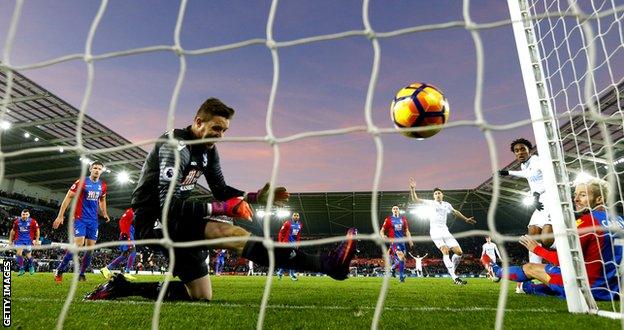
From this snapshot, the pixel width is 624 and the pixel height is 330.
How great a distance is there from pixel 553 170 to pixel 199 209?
299cm

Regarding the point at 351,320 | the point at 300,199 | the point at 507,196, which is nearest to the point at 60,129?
the point at 300,199

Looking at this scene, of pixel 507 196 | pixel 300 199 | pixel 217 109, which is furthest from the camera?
pixel 300 199

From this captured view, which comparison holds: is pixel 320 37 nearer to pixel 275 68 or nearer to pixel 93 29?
pixel 275 68

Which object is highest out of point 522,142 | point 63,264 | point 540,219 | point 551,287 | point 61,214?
point 522,142

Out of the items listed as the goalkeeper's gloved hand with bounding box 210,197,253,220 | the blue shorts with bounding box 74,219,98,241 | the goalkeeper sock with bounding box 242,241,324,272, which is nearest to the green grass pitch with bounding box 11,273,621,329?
the goalkeeper sock with bounding box 242,241,324,272

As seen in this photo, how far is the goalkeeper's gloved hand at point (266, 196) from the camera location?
10.7 feet

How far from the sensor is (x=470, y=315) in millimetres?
3357

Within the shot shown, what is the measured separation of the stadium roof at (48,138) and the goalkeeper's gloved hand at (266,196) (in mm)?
10727

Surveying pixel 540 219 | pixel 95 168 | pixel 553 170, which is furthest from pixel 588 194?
pixel 95 168

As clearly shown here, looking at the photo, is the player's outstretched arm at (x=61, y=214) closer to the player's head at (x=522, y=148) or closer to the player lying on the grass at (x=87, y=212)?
the player lying on the grass at (x=87, y=212)

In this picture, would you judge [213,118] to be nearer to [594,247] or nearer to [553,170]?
[553,170]

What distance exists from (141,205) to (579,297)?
3.73 meters

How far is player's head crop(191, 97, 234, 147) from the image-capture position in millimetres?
3258

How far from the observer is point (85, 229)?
7.49 meters
